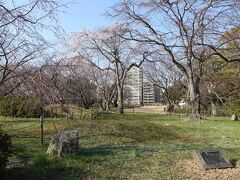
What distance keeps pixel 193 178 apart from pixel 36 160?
12.1ft

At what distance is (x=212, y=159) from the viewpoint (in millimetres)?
8859

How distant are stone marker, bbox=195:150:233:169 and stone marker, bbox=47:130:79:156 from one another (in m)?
3.14

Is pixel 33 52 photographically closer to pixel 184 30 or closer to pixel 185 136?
pixel 185 136

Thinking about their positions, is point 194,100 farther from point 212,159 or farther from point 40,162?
point 40,162

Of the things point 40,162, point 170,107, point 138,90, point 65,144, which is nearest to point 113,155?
point 65,144

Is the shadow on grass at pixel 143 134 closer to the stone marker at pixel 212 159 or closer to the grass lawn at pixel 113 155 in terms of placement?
the grass lawn at pixel 113 155

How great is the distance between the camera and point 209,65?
42312mm

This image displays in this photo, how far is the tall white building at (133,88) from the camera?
5867 cm

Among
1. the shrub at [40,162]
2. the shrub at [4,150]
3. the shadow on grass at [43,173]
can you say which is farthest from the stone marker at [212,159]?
the shrub at [4,150]

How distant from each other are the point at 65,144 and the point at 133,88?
64.5 m

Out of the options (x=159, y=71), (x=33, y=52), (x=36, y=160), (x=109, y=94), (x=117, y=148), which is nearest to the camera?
(x=33, y=52)

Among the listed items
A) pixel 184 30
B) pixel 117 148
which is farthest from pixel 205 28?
pixel 117 148

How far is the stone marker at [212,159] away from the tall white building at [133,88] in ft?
154

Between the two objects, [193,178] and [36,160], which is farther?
[36,160]
